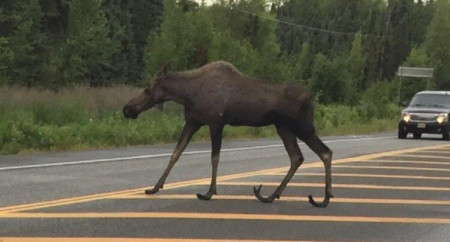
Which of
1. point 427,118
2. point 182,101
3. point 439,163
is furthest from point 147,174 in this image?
point 427,118

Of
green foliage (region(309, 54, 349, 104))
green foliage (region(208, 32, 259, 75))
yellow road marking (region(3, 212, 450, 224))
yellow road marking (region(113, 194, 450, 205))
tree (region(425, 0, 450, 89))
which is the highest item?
yellow road marking (region(3, 212, 450, 224))

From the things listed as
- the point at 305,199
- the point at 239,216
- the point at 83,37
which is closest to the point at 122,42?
the point at 83,37

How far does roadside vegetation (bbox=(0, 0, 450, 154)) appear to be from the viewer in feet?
76.0

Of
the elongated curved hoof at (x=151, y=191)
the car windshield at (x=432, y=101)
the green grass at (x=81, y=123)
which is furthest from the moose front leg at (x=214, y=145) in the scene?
the car windshield at (x=432, y=101)

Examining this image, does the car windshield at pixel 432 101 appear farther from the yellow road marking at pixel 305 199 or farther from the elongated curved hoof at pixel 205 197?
the elongated curved hoof at pixel 205 197

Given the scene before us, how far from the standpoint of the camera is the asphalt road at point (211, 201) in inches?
316

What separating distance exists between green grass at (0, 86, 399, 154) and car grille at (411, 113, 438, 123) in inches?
163

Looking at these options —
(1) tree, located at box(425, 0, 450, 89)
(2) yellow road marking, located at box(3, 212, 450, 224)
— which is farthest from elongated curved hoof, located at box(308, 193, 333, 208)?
(1) tree, located at box(425, 0, 450, 89)

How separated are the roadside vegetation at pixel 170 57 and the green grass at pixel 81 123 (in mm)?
40

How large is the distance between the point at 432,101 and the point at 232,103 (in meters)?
21.6

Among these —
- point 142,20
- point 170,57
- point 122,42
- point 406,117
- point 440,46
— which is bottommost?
point 440,46

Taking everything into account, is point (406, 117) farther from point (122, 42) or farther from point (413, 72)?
point (122, 42)

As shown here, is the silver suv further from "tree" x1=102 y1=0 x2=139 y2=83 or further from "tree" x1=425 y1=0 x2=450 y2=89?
"tree" x1=425 y1=0 x2=450 y2=89

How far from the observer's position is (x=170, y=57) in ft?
111
